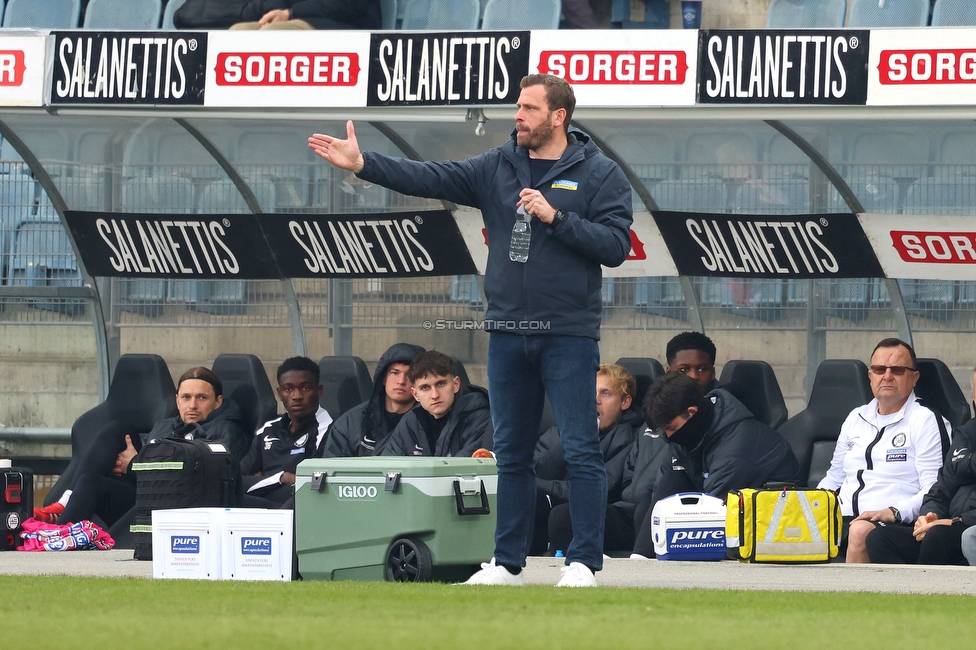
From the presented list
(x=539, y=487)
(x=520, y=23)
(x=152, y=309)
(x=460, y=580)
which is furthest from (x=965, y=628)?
(x=520, y=23)

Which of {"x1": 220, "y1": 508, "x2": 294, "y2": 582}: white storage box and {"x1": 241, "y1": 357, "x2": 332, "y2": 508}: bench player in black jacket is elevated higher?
{"x1": 241, "y1": 357, "x2": 332, "y2": 508}: bench player in black jacket

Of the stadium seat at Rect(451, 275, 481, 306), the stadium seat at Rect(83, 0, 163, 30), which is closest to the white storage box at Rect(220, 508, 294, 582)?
the stadium seat at Rect(451, 275, 481, 306)

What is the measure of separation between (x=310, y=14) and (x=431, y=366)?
379cm

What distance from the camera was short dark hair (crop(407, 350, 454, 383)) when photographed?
8031mm

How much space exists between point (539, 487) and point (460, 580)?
225cm

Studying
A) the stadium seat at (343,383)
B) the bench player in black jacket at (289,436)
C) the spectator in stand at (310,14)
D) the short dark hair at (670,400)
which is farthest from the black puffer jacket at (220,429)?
the spectator in stand at (310,14)

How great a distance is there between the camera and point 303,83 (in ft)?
28.7

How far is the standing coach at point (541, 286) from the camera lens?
5617mm

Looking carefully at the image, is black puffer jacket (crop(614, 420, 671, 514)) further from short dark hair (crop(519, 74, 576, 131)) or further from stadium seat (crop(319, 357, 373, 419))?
short dark hair (crop(519, 74, 576, 131))

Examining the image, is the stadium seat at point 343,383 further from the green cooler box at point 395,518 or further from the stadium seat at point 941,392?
the green cooler box at point 395,518

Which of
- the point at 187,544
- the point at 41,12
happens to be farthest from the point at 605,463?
the point at 41,12

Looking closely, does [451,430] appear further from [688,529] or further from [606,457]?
[688,529]

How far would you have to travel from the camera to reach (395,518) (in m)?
6.15

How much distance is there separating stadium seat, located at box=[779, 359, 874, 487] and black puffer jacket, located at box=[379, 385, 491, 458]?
198 centimetres
